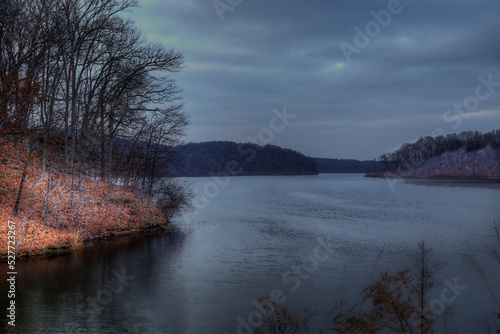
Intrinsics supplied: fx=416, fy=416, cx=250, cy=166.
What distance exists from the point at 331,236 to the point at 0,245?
19.8 metres

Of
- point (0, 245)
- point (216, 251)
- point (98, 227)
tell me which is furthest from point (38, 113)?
point (216, 251)

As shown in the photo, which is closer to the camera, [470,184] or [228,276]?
[228,276]

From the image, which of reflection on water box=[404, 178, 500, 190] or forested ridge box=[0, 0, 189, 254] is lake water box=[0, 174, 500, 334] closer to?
forested ridge box=[0, 0, 189, 254]

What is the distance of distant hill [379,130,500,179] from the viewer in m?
154

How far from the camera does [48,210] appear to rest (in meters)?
21.3

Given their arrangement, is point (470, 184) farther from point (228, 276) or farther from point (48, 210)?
point (48, 210)

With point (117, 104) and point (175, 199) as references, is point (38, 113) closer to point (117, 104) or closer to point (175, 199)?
point (117, 104)

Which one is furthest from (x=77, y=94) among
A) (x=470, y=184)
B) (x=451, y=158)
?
(x=451, y=158)

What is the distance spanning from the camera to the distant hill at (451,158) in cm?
15412

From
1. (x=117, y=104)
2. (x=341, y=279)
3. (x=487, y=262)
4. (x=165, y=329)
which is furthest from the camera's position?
(x=117, y=104)

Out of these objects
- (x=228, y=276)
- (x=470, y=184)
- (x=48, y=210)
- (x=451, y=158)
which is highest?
(x=451, y=158)

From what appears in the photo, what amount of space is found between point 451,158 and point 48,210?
170 meters

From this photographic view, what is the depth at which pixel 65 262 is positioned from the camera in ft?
61.1

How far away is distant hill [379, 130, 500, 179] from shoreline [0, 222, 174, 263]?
13980cm
